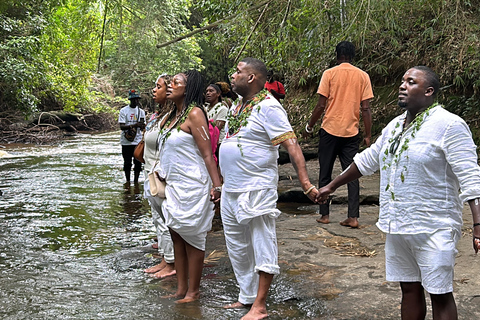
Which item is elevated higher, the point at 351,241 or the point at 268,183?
the point at 268,183

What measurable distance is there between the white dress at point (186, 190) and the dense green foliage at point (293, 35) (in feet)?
10.7

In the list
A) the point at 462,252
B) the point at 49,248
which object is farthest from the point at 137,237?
the point at 462,252

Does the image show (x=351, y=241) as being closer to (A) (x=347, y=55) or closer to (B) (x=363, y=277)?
(B) (x=363, y=277)

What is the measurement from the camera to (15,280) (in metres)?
5.64

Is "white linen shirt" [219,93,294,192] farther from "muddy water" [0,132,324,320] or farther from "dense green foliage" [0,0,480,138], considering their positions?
"dense green foliage" [0,0,480,138]

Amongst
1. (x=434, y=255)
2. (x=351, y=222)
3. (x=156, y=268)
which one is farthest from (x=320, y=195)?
(x=351, y=222)

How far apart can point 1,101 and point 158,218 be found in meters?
21.2

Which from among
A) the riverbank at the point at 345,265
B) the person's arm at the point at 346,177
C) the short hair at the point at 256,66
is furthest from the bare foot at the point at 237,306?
the short hair at the point at 256,66

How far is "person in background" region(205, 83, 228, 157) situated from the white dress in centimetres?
303

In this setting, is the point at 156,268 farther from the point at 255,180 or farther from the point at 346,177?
the point at 346,177

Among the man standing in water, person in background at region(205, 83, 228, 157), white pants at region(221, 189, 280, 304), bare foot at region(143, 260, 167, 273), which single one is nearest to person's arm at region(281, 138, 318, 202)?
the man standing in water

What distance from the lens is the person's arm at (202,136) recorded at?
479 cm

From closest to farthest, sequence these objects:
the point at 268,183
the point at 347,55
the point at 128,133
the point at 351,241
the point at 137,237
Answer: the point at 268,183 → the point at 351,241 → the point at 347,55 → the point at 137,237 → the point at 128,133

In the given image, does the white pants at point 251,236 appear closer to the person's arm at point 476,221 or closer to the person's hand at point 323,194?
the person's hand at point 323,194
